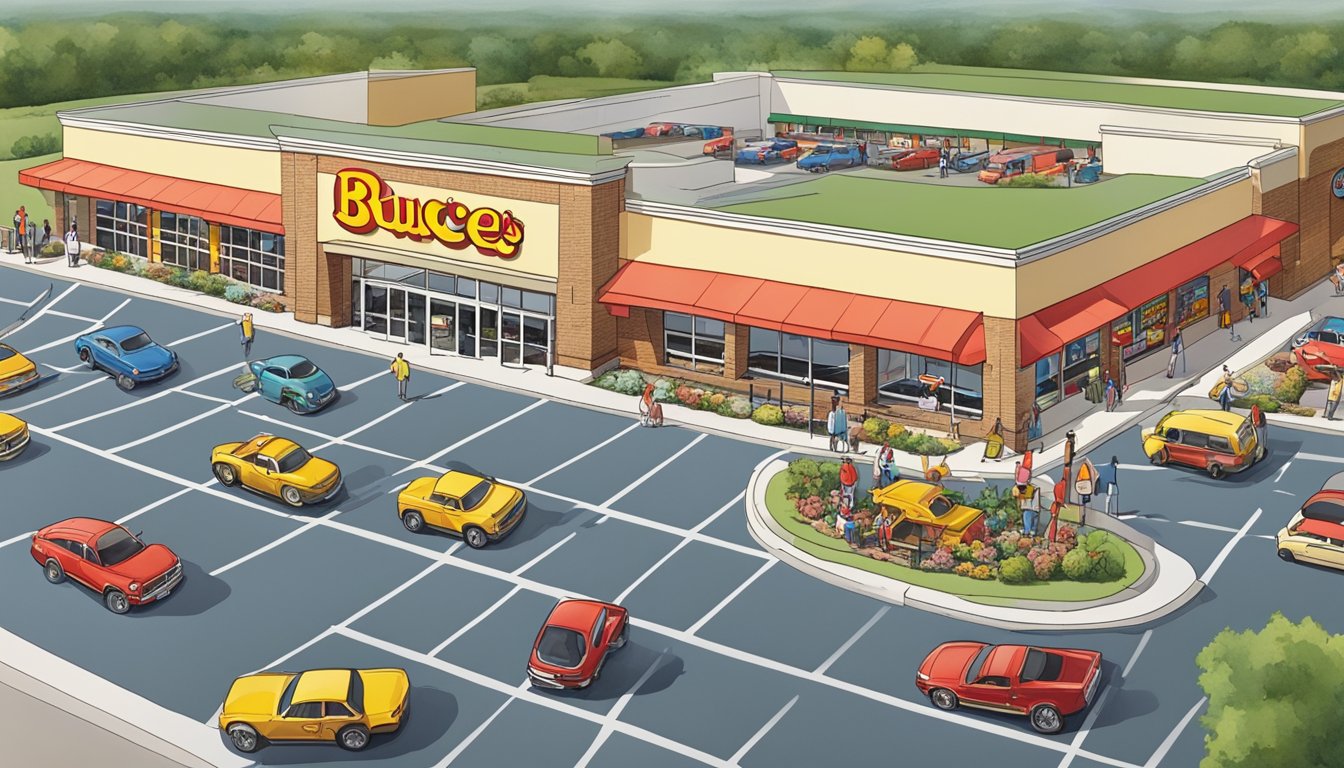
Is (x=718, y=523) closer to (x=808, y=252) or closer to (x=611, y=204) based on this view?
(x=808, y=252)

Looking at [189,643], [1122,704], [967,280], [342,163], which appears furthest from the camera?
[342,163]

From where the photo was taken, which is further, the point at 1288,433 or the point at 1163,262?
the point at 1163,262

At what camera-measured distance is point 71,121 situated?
68.2 metres

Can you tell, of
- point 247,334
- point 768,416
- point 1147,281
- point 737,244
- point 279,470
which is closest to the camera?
point 279,470

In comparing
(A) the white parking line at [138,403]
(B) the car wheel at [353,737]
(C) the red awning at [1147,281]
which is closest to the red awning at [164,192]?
(A) the white parking line at [138,403]

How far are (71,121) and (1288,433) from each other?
51.8 metres

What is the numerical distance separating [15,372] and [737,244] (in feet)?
81.2

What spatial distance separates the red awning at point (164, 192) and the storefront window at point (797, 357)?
19.9m

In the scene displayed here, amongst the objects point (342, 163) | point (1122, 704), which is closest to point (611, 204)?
point (342, 163)

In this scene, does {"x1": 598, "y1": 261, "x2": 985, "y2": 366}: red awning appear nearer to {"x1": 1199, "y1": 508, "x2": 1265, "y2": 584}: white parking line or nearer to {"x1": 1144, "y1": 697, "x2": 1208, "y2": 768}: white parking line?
{"x1": 1199, "y1": 508, "x2": 1265, "y2": 584}: white parking line

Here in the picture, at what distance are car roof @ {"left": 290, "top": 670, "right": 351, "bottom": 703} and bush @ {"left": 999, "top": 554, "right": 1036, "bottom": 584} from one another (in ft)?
52.2

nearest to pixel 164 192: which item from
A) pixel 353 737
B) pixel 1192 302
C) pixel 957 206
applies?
pixel 957 206

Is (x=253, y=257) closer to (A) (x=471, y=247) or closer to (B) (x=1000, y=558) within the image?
(A) (x=471, y=247)

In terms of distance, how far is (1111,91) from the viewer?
8575 centimetres
